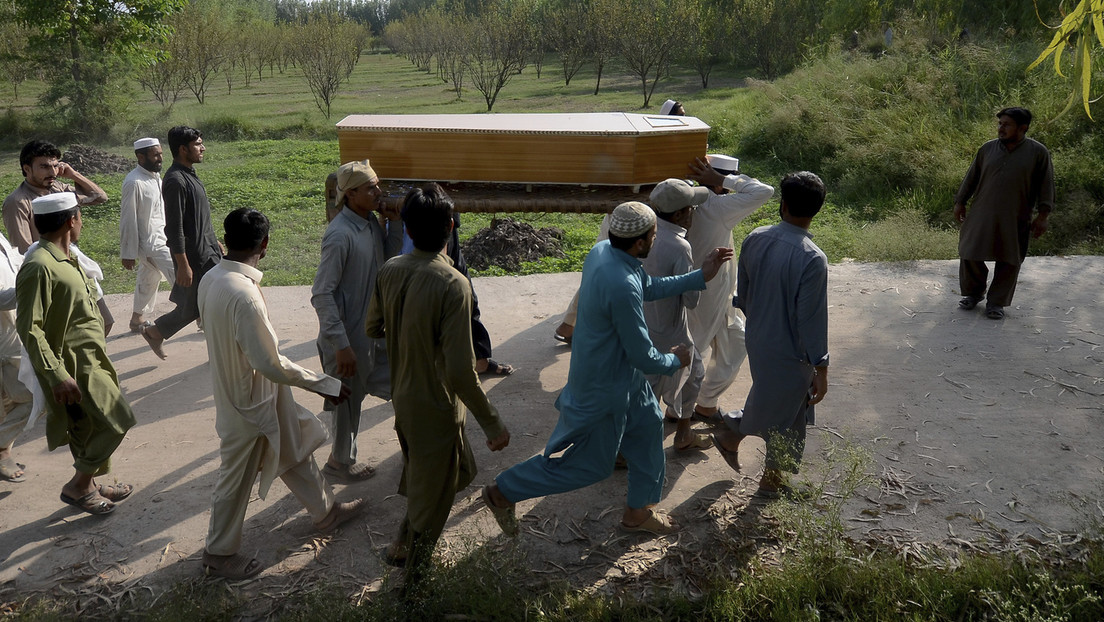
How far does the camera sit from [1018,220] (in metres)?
5.88

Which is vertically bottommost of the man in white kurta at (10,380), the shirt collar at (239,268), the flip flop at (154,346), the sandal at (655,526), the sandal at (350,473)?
the sandal at (350,473)

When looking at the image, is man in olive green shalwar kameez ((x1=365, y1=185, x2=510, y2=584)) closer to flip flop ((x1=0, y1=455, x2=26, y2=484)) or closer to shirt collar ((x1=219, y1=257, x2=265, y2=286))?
shirt collar ((x1=219, y1=257, x2=265, y2=286))

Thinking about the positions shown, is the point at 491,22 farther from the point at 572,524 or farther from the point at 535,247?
the point at 572,524

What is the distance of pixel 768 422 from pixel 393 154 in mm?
2638

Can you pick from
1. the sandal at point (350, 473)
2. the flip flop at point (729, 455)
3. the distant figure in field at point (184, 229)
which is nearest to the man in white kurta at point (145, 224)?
the distant figure in field at point (184, 229)

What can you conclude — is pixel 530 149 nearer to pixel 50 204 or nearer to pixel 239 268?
pixel 239 268

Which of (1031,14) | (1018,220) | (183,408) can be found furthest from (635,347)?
(1031,14)

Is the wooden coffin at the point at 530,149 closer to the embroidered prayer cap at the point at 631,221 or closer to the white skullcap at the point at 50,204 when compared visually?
the embroidered prayer cap at the point at 631,221

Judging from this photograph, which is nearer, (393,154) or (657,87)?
(393,154)

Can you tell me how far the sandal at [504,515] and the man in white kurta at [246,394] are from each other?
77cm

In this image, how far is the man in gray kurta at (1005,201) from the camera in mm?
5773

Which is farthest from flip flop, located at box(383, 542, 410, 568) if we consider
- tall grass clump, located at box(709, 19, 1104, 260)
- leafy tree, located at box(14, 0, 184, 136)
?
leafy tree, located at box(14, 0, 184, 136)

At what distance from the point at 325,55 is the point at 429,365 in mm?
21217

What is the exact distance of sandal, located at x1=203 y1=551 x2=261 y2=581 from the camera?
11.1ft
